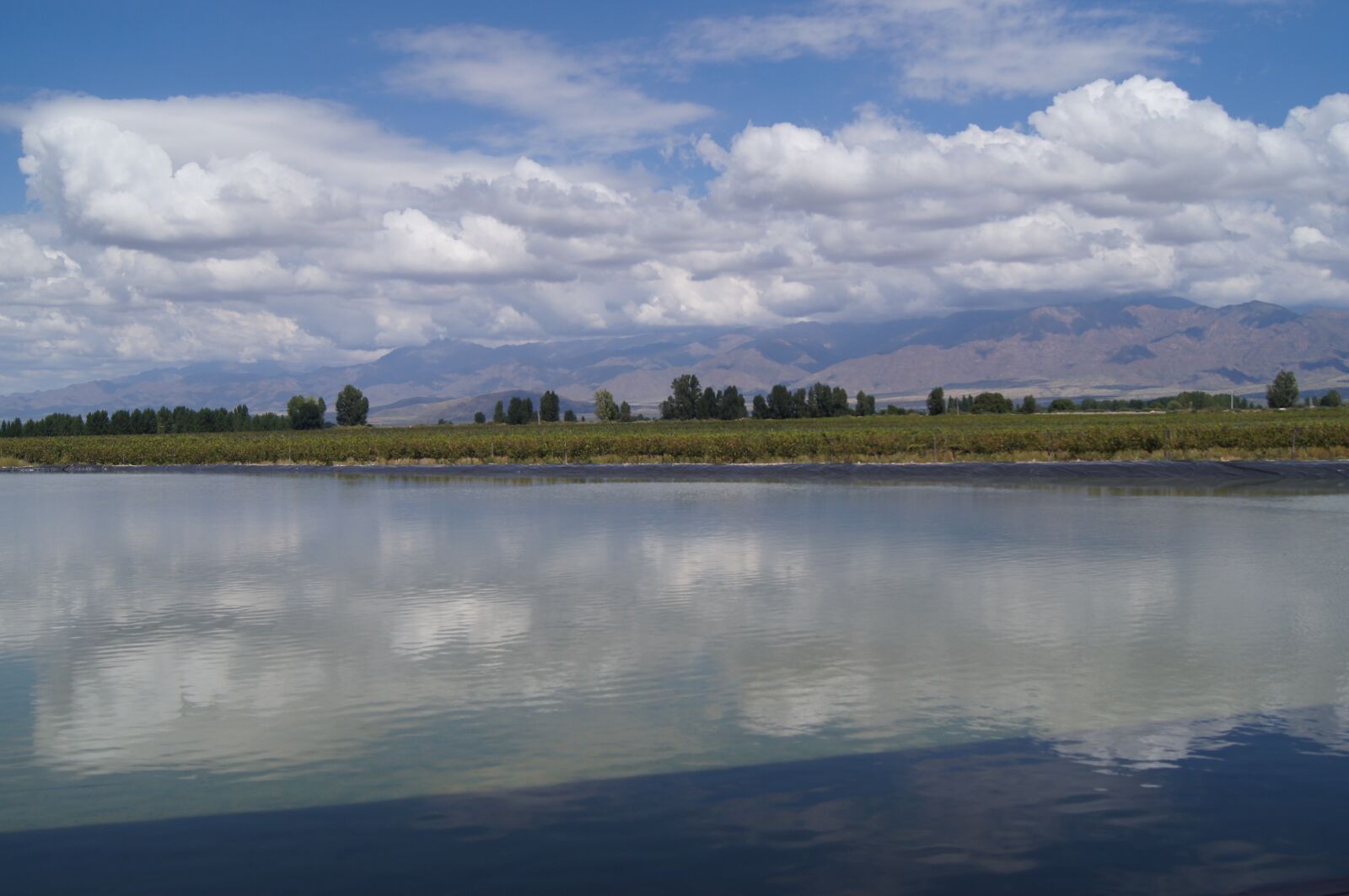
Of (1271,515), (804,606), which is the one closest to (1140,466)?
(1271,515)

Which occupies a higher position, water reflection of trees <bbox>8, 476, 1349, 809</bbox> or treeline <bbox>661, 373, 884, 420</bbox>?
treeline <bbox>661, 373, 884, 420</bbox>

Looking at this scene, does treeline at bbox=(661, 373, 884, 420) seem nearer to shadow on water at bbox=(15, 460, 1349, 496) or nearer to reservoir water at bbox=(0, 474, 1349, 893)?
shadow on water at bbox=(15, 460, 1349, 496)

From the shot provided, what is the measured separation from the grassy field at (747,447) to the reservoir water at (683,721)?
74.8 feet

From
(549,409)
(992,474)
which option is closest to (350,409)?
(549,409)

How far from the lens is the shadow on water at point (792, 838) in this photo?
5.59m

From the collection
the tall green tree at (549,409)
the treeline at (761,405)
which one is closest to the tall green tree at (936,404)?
the treeline at (761,405)

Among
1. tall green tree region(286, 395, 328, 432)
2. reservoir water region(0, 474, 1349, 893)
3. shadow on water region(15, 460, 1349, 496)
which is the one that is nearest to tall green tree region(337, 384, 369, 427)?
tall green tree region(286, 395, 328, 432)

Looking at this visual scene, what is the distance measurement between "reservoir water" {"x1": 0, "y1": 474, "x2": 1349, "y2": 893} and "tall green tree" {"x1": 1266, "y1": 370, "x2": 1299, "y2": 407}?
4331 inches

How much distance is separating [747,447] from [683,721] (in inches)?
1371

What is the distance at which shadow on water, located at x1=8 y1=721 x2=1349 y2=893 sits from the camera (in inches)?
220

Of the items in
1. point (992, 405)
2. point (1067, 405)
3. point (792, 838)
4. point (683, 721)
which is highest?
point (992, 405)

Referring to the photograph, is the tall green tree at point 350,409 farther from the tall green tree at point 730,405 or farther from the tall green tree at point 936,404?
the tall green tree at point 936,404

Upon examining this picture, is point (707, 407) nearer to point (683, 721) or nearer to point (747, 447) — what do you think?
point (747, 447)

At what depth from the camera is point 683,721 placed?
8.12 m
